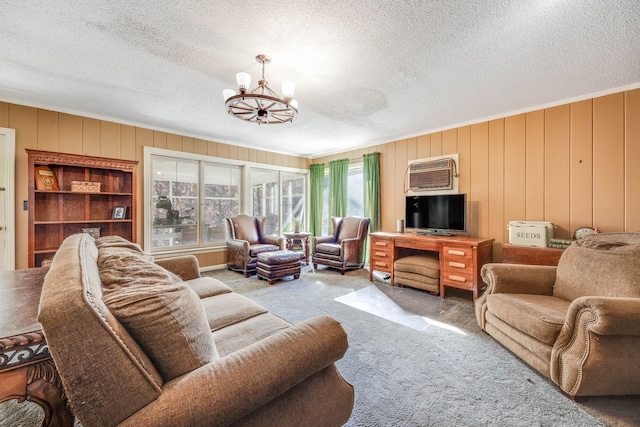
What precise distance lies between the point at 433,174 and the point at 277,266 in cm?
287

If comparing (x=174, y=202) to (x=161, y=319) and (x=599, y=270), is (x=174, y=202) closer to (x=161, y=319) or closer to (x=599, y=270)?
(x=161, y=319)

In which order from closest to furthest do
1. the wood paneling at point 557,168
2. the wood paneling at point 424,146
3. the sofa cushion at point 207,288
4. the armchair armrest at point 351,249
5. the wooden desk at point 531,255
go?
1. the sofa cushion at point 207,288
2. the wooden desk at point 531,255
3. the wood paneling at point 557,168
4. the wood paneling at point 424,146
5. the armchair armrest at point 351,249

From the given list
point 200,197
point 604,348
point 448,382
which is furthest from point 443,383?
point 200,197

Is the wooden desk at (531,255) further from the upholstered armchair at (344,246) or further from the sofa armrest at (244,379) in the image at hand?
the sofa armrest at (244,379)

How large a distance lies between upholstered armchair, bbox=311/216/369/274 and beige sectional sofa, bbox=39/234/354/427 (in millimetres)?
3346

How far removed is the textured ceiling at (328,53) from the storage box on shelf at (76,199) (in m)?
0.74

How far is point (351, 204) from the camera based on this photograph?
5457mm

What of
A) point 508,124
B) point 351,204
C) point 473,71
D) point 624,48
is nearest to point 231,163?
point 351,204

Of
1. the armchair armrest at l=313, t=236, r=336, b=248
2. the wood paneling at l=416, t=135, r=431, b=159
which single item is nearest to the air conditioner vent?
the wood paneling at l=416, t=135, r=431, b=159

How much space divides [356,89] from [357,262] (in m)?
2.94

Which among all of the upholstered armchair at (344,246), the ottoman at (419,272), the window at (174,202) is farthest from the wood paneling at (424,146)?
the window at (174,202)

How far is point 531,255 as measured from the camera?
2850mm

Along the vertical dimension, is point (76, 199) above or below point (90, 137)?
below

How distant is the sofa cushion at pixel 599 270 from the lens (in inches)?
71.8
